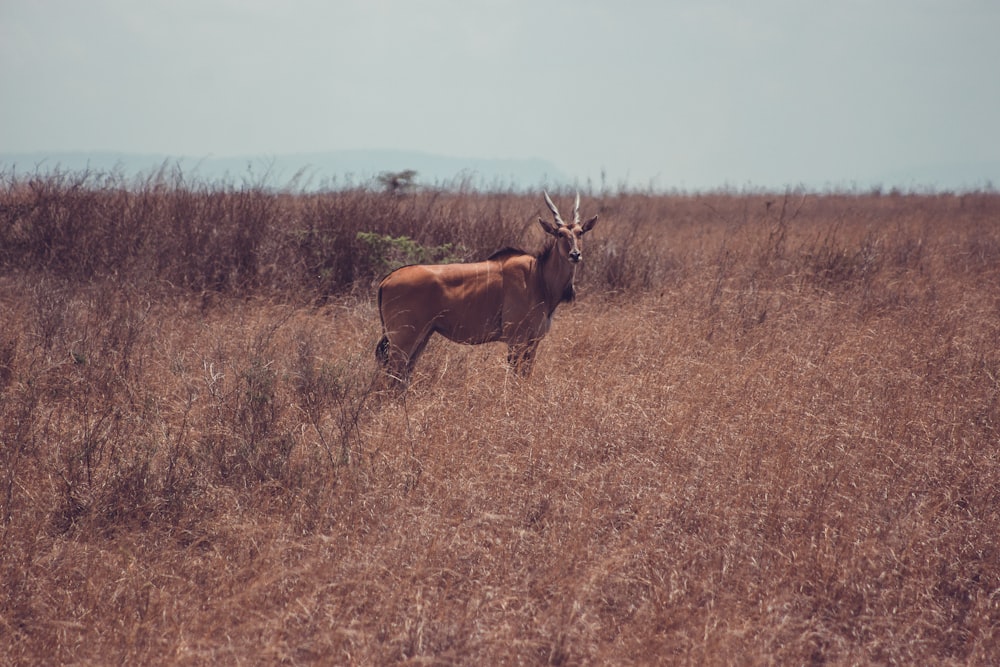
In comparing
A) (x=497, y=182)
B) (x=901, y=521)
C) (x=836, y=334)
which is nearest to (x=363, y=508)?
(x=901, y=521)

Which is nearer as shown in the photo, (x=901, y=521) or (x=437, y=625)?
(x=437, y=625)

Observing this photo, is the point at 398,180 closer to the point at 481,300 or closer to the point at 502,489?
the point at 481,300

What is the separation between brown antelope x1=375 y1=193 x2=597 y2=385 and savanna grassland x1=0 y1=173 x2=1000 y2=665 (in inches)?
12.3

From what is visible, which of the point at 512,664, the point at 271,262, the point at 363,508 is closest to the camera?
the point at 512,664

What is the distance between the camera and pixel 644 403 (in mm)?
6152

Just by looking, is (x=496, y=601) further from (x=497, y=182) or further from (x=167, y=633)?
(x=497, y=182)

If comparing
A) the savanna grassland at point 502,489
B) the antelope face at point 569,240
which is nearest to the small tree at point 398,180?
the savanna grassland at point 502,489

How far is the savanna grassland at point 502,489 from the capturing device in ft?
12.1

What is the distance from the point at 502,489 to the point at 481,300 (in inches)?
104

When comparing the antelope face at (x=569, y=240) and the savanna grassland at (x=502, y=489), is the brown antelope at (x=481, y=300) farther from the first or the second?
the savanna grassland at (x=502, y=489)

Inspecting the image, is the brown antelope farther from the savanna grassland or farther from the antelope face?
the savanna grassland

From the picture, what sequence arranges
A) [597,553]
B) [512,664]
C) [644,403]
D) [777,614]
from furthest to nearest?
1. [644,403]
2. [597,553]
3. [777,614]
4. [512,664]

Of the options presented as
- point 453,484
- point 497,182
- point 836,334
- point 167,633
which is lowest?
point 167,633

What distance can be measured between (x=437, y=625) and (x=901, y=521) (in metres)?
2.62
